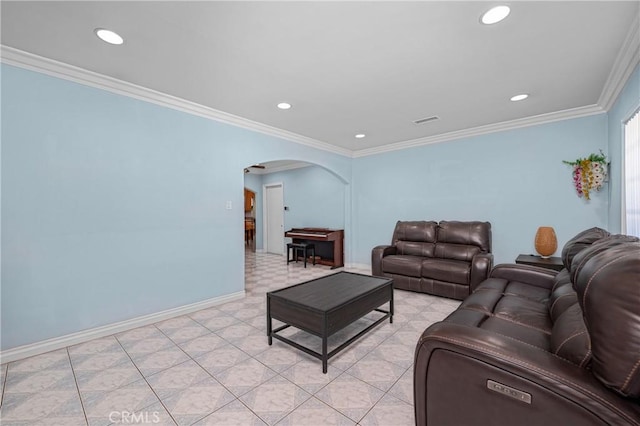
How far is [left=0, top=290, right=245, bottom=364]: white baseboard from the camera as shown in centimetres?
226

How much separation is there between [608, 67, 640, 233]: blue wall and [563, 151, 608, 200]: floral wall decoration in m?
0.10

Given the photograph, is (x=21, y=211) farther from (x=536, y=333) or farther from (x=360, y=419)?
(x=536, y=333)

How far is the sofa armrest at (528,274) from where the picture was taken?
2.50 metres

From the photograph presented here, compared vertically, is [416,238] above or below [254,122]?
below

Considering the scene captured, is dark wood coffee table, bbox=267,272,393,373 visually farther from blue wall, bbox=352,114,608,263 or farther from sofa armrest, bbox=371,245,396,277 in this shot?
blue wall, bbox=352,114,608,263

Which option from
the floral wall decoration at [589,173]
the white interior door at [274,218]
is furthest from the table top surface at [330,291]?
the white interior door at [274,218]

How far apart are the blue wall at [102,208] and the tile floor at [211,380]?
1.28 feet

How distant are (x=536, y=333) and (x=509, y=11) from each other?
2.07 metres


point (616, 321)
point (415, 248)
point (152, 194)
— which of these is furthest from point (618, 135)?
point (152, 194)

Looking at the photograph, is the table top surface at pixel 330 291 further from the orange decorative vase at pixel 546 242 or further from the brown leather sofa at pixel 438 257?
the orange decorative vase at pixel 546 242

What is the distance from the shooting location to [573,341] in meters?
1.08

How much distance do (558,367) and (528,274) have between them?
199 centimetres

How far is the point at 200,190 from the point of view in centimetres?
344

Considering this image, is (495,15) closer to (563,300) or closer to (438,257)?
(563,300)
